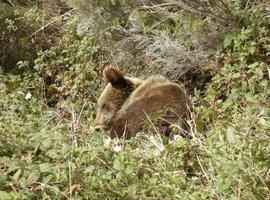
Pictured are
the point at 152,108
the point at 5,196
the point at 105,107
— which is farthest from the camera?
the point at 105,107

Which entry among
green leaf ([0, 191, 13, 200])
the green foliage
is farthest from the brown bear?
green leaf ([0, 191, 13, 200])

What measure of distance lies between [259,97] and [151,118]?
1109 mm

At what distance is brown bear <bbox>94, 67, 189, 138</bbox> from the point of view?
634 cm

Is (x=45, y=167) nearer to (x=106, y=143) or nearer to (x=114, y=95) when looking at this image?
(x=106, y=143)

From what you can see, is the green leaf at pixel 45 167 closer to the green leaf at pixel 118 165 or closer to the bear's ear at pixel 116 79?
the green leaf at pixel 118 165

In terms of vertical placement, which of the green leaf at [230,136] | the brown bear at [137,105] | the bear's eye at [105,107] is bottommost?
the bear's eye at [105,107]

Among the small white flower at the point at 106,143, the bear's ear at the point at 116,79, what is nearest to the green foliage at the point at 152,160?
the small white flower at the point at 106,143

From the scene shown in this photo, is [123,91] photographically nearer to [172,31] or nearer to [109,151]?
[172,31]

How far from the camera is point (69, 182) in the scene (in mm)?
4172

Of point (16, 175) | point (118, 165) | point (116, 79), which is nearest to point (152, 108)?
point (116, 79)

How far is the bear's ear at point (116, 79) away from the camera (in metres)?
7.10

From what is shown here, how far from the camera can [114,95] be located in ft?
23.9

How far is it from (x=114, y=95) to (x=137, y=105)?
0.72 m

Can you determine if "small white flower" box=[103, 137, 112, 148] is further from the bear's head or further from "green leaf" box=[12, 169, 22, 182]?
the bear's head
